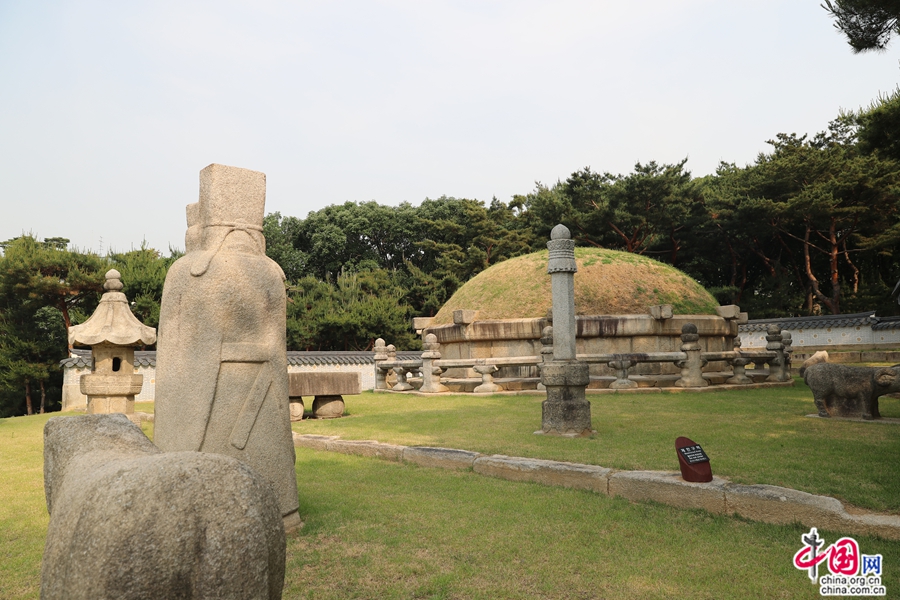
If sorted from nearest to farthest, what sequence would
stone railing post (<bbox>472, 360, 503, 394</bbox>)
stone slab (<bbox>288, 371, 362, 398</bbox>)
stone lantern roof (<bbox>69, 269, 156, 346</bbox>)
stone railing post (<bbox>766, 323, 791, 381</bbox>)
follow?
stone lantern roof (<bbox>69, 269, 156, 346</bbox>) → stone slab (<bbox>288, 371, 362, 398</bbox>) → stone railing post (<bbox>472, 360, 503, 394</bbox>) → stone railing post (<bbox>766, 323, 791, 381</bbox>)

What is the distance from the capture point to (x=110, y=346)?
10.1 meters

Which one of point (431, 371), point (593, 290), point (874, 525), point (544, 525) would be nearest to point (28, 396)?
point (431, 371)

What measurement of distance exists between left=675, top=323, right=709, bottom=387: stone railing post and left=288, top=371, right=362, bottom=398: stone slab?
755cm

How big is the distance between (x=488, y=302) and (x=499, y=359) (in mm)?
3625

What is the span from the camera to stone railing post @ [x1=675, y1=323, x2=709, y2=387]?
1341cm

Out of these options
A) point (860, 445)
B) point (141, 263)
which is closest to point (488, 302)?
A: point (860, 445)

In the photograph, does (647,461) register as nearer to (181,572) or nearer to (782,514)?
(782,514)

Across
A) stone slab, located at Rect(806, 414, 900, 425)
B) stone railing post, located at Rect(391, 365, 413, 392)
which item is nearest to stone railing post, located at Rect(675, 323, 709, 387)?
stone slab, located at Rect(806, 414, 900, 425)

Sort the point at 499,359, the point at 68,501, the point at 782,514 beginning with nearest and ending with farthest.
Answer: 1. the point at 68,501
2. the point at 782,514
3. the point at 499,359

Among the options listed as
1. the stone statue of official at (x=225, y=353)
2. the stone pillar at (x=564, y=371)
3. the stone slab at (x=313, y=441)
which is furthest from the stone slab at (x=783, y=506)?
the stone slab at (x=313, y=441)

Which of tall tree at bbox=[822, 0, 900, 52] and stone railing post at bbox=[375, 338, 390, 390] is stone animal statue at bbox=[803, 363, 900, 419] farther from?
stone railing post at bbox=[375, 338, 390, 390]

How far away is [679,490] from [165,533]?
3.93m

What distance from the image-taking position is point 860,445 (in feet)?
20.9

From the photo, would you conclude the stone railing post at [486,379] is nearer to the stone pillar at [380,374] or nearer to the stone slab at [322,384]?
the stone slab at [322,384]
